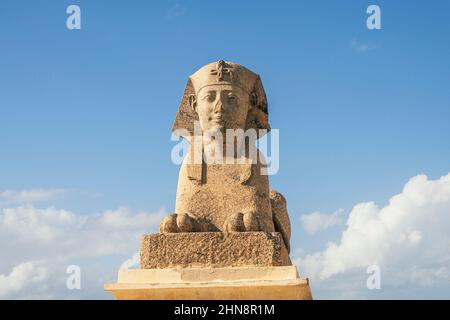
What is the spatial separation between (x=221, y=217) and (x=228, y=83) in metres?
1.65

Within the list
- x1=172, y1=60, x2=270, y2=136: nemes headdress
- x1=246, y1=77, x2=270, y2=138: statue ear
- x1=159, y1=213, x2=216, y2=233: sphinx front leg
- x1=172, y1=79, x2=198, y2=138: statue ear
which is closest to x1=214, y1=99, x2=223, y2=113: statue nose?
x1=172, y1=60, x2=270, y2=136: nemes headdress

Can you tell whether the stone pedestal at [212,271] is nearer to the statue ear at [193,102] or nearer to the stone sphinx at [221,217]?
the stone sphinx at [221,217]

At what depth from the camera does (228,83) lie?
29.4 feet

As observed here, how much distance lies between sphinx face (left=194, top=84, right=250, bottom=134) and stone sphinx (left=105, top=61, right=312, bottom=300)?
1 centimetres

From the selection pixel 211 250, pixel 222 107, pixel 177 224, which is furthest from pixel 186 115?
pixel 211 250

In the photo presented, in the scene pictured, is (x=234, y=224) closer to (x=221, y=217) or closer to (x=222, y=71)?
(x=221, y=217)

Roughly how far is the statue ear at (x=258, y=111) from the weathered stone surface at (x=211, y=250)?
6.05ft

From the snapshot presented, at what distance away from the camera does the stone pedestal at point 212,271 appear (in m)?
7.58

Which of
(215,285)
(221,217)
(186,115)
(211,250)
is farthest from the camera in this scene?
(186,115)

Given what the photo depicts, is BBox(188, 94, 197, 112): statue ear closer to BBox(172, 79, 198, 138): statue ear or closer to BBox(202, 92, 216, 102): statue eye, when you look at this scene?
BBox(172, 79, 198, 138): statue ear

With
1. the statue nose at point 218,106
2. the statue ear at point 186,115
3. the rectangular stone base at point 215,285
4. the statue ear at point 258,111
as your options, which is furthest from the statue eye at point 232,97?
the rectangular stone base at point 215,285
